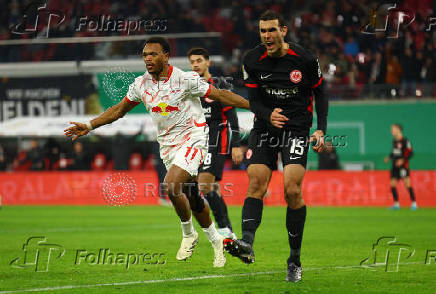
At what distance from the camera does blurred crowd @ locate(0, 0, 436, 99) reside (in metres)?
24.6

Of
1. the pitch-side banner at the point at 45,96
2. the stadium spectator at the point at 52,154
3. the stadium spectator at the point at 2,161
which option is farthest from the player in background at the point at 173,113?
the stadium spectator at the point at 2,161

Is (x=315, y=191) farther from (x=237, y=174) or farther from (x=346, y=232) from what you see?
(x=346, y=232)

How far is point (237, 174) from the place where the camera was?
75.8 ft

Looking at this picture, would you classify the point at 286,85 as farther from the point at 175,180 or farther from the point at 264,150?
the point at 175,180

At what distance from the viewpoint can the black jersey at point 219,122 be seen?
1177 centimetres

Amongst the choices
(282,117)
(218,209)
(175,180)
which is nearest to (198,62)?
(218,209)

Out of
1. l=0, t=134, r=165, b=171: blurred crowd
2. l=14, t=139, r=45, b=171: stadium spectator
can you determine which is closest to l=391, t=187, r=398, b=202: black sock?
l=0, t=134, r=165, b=171: blurred crowd

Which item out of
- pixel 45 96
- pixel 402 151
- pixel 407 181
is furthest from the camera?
pixel 45 96

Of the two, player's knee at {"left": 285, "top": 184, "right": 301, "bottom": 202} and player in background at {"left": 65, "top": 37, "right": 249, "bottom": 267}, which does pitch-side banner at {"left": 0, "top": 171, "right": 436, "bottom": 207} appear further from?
player's knee at {"left": 285, "top": 184, "right": 301, "bottom": 202}

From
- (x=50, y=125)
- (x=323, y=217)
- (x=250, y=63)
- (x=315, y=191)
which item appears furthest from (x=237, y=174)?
(x=250, y=63)

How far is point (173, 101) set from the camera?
335 inches

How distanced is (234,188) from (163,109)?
14.8 meters

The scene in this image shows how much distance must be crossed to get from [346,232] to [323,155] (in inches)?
388

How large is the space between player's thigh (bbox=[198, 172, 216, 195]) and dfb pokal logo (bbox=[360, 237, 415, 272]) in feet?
8.03
